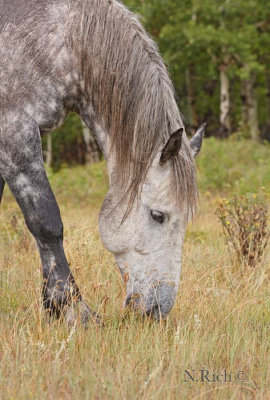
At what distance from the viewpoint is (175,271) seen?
3363mm

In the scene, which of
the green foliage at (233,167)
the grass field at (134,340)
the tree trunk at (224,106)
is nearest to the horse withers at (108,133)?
the grass field at (134,340)

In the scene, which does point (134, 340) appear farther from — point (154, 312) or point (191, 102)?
point (191, 102)

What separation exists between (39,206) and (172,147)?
0.91 meters

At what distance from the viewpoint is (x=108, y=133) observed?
11.9 feet

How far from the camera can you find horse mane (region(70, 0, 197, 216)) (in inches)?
133

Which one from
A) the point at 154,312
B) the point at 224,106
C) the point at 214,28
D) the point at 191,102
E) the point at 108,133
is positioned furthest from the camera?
the point at 191,102

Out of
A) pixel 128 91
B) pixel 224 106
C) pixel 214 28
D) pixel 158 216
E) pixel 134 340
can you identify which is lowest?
pixel 134 340

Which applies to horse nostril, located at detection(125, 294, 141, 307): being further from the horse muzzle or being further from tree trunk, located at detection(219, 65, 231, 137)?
tree trunk, located at detection(219, 65, 231, 137)

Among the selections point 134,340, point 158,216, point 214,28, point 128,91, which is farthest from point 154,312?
point 214,28

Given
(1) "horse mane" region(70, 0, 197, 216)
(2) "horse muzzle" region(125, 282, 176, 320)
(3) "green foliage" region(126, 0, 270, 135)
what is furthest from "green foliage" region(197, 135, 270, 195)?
(2) "horse muzzle" region(125, 282, 176, 320)

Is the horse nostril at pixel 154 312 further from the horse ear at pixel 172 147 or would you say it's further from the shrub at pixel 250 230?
the shrub at pixel 250 230

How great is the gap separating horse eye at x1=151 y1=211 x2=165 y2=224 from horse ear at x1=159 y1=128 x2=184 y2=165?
0.31 metres

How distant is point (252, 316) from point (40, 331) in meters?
1.45

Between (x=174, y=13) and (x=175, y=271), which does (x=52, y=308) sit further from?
(x=174, y=13)
